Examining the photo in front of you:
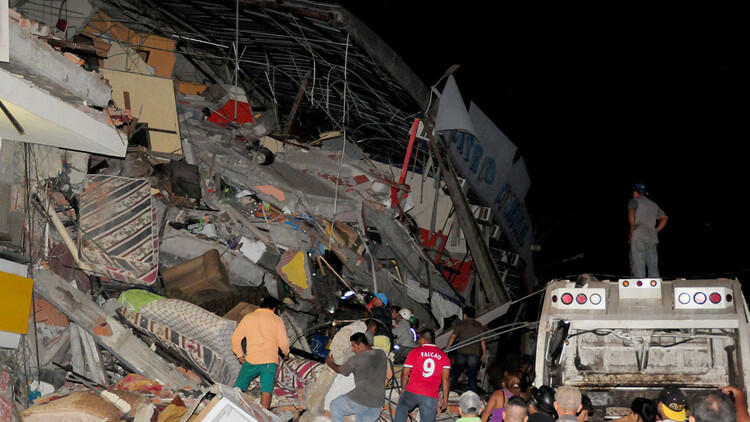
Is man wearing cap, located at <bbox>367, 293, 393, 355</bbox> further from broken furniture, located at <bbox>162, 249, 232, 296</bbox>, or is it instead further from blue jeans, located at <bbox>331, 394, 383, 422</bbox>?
broken furniture, located at <bbox>162, 249, 232, 296</bbox>

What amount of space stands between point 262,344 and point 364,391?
1.43m

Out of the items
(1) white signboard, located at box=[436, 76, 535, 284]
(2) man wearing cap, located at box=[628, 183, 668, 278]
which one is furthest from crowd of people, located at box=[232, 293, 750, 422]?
(1) white signboard, located at box=[436, 76, 535, 284]

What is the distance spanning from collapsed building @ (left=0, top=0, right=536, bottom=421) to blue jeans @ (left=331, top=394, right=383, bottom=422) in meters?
0.94

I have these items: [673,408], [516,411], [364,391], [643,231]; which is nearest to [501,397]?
[364,391]

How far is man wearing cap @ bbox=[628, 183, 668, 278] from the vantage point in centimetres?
1219

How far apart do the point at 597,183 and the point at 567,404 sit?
2070 centimetres

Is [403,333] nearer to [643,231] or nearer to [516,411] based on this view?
[643,231]

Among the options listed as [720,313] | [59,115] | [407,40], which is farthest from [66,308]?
[407,40]

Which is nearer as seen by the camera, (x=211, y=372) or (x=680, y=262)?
(x=211, y=372)

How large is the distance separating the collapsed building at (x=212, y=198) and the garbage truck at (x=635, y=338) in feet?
10.8

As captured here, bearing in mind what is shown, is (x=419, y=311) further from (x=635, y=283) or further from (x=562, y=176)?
(x=562, y=176)

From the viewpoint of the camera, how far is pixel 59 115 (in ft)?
32.0

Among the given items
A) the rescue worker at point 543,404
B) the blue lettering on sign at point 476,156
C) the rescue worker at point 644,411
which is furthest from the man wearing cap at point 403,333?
the rescue worker at point 644,411

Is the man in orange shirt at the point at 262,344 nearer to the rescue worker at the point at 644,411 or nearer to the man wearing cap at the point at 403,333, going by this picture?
the man wearing cap at the point at 403,333
